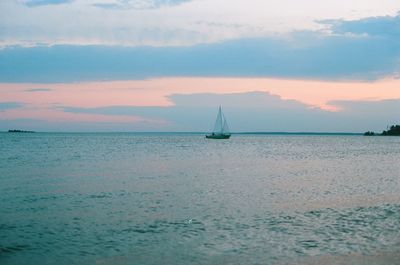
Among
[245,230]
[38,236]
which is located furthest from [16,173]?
[245,230]

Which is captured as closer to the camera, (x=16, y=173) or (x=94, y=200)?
(x=94, y=200)

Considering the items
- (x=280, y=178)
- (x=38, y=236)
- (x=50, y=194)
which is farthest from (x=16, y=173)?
(x=38, y=236)

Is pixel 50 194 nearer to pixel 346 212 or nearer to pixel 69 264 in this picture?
pixel 69 264

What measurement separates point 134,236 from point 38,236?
12.7 ft

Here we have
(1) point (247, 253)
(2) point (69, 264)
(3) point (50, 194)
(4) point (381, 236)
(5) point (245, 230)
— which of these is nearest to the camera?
(2) point (69, 264)

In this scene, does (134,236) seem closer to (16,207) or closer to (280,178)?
(16,207)

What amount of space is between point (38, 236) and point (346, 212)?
15190mm

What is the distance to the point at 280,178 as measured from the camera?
1689 inches

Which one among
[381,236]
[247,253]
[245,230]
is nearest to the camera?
[247,253]

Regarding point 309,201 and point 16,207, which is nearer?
point 16,207

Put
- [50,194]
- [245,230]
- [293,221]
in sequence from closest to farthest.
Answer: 1. [245,230]
2. [293,221]
3. [50,194]

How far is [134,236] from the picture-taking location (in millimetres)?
18891

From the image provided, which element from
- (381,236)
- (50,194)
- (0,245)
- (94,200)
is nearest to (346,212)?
(381,236)

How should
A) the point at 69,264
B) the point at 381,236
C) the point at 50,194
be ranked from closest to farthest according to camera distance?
the point at 69,264 → the point at 381,236 → the point at 50,194
